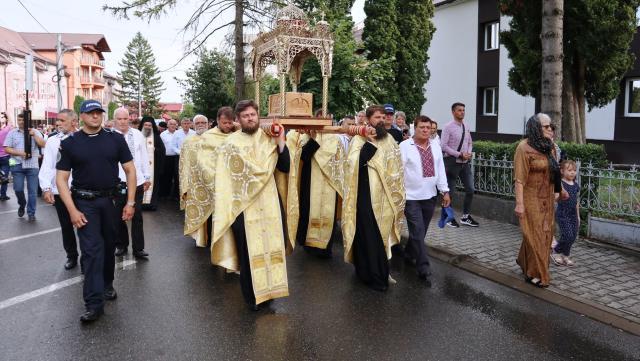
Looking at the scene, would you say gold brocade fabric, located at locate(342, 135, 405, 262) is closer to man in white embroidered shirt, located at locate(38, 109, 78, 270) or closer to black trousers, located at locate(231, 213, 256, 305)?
black trousers, located at locate(231, 213, 256, 305)

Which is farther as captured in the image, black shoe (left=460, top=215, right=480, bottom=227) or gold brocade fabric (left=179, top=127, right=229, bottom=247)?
black shoe (left=460, top=215, right=480, bottom=227)

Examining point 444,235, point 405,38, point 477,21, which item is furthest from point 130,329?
point 477,21

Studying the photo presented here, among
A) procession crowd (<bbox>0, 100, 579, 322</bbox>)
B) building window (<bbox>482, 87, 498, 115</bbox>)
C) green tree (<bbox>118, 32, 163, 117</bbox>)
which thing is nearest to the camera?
procession crowd (<bbox>0, 100, 579, 322</bbox>)

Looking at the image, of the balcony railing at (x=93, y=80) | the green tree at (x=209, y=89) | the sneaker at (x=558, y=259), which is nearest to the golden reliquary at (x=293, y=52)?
the sneaker at (x=558, y=259)

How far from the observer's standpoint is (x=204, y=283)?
5.90 metres

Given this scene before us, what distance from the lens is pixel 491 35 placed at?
23.8 meters

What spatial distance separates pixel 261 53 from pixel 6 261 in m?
4.11

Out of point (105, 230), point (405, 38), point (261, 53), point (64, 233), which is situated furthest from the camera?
point (405, 38)

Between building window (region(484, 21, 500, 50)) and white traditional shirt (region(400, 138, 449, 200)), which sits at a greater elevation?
building window (region(484, 21, 500, 50))

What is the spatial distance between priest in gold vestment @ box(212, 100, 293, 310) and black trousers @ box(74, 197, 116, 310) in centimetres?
94

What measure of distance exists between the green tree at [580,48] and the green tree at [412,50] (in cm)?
818

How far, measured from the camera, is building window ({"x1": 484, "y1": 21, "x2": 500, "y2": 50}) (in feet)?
77.2

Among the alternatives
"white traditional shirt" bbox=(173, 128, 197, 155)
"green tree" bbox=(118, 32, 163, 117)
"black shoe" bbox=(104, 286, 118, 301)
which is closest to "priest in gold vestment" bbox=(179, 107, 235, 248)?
"black shoe" bbox=(104, 286, 118, 301)

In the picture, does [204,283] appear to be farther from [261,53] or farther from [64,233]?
[261,53]
